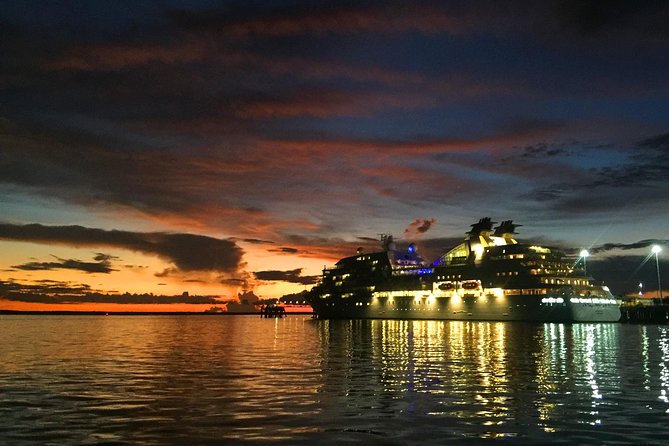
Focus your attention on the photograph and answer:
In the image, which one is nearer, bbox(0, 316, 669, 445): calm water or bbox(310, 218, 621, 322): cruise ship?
bbox(0, 316, 669, 445): calm water

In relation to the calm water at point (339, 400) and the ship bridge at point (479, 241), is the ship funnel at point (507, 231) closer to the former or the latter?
the ship bridge at point (479, 241)

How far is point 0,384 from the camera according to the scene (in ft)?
98.2

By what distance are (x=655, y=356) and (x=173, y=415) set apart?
3801cm

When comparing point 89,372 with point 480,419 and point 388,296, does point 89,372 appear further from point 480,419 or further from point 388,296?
point 388,296

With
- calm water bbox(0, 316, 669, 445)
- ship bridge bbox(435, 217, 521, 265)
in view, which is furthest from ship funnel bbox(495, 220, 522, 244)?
calm water bbox(0, 316, 669, 445)

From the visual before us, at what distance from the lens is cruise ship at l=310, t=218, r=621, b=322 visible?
118812 millimetres

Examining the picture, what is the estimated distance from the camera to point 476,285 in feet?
422

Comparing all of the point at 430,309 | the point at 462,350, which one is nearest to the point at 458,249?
the point at 430,309

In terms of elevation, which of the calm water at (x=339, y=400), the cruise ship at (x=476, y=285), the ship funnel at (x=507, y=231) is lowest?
the calm water at (x=339, y=400)

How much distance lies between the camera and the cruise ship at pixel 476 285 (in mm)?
118812

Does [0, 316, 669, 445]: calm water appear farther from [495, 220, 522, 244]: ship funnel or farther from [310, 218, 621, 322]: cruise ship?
[495, 220, 522, 244]: ship funnel

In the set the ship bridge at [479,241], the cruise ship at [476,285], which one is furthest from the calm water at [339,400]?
the ship bridge at [479,241]

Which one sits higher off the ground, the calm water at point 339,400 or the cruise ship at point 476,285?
the cruise ship at point 476,285

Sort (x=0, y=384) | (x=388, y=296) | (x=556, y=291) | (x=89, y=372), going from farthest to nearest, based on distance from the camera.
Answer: (x=388, y=296) < (x=556, y=291) < (x=89, y=372) < (x=0, y=384)
